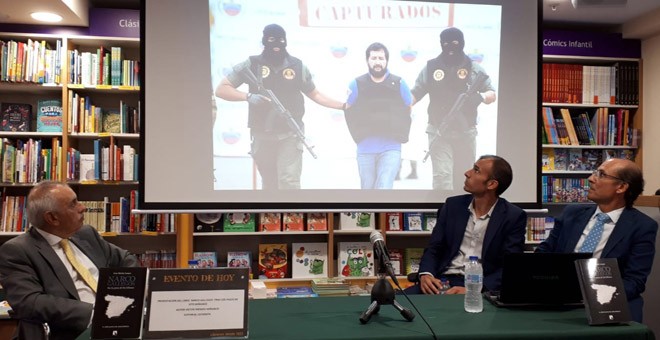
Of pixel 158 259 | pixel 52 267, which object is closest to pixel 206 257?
pixel 158 259

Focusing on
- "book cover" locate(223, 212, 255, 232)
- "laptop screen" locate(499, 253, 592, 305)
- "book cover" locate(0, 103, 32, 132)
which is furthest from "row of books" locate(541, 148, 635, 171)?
"book cover" locate(0, 103, 32, 132)

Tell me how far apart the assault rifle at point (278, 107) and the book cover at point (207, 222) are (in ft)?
5.45

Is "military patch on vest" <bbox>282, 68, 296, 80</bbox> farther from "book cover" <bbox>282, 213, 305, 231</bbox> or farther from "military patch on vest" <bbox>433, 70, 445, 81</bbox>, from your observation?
"book cover" <bbox>282, 213, 305, 231</bbox>

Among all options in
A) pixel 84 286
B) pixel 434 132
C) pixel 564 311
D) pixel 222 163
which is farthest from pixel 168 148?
pixel 564 311

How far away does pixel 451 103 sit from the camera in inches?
126

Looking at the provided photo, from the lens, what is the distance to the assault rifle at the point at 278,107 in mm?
2996

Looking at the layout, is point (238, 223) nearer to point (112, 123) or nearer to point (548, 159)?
point (112, 123)

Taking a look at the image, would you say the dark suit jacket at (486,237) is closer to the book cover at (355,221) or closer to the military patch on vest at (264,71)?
the military patch on vest at (264,71)

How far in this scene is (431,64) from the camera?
10.3 ft

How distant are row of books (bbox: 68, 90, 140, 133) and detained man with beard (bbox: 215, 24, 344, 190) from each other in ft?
5.85

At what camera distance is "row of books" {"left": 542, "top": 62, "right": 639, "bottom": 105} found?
4930mm

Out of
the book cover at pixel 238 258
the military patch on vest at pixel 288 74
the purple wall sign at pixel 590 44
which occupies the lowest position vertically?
the book cover at pixel 238 258

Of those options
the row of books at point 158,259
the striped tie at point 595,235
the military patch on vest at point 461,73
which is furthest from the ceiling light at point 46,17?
the striped tie at point 595,235

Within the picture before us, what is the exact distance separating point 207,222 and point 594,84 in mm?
3666
